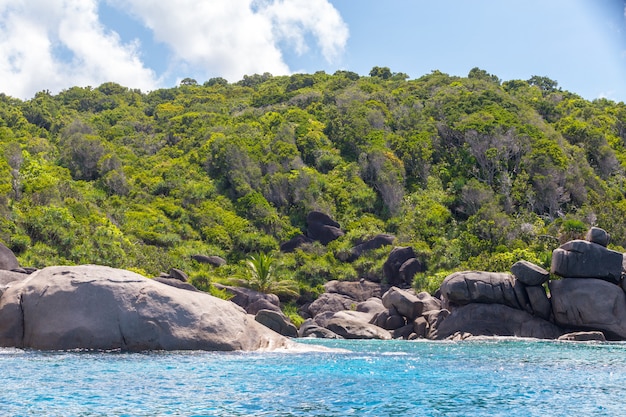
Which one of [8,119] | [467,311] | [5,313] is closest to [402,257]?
[467,311]

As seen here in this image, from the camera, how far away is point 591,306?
92.8 ft

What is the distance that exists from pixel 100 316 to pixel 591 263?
881 inches

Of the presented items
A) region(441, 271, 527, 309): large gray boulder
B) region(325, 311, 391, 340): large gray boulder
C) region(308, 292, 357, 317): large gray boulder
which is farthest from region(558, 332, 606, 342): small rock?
region(308, 292, 357, 317): large gray boulder

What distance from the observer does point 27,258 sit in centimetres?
3512

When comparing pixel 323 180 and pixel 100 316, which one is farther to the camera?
pixel 323 180

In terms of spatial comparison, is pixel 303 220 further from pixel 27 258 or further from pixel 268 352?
pixel 268 352

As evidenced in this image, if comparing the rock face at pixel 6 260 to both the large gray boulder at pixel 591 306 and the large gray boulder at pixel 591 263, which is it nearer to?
the large gray boulder at pixel 591 306

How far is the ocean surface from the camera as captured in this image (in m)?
9.36

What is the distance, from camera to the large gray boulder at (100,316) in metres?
15.8

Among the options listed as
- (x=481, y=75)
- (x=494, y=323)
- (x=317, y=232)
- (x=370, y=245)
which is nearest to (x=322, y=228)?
(x=317, y=232)

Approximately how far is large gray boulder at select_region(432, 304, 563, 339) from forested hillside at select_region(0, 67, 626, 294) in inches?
264

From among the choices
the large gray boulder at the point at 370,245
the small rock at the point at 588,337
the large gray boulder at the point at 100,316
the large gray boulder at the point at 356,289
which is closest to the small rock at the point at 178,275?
the large gray boulder at the point at 356,289

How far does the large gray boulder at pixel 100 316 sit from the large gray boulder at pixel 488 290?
1613 centimetres

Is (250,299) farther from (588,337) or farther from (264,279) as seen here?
(588,337)
